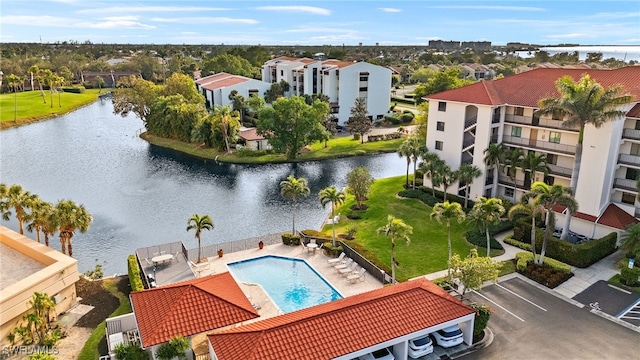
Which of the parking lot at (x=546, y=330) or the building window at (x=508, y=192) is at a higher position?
the building window at (x=508, y=192)

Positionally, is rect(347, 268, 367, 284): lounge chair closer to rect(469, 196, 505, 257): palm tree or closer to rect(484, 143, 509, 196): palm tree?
rect(469, 196, 505, 257): palm tree

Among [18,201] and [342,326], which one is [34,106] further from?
[342,326]

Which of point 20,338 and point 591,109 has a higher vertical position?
point 591,109

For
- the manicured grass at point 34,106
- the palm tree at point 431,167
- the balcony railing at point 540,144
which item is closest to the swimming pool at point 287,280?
the palm tree at point 431,167

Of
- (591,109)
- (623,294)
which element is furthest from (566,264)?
(591,109)

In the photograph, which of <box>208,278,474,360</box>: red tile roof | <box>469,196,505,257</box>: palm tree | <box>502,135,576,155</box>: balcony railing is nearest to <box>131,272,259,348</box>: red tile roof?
<box>208,278,474,360</box>: red tile roof

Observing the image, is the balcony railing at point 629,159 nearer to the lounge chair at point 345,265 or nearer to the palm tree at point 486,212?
the palm tree at point 486,212

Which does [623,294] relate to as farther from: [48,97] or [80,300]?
[48,97]
